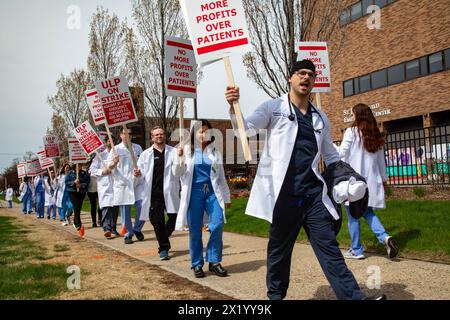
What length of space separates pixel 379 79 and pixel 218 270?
25033mm

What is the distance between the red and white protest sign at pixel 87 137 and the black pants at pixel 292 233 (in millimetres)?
8305

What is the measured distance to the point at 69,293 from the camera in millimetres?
4961

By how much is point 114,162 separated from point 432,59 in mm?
20417

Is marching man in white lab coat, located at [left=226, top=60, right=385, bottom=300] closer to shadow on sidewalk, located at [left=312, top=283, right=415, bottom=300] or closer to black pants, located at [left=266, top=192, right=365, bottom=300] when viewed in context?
black pants, located at [left=266, top=192, right=365, bottom=300]

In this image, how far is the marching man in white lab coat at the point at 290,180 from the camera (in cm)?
377

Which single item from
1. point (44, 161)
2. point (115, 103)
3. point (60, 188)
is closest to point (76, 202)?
point (115, 103)

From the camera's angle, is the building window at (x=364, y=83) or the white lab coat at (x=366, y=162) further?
the building window at (x=364, y=83)

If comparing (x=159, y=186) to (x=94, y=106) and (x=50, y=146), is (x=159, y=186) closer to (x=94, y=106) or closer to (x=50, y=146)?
(x=94, y=106)

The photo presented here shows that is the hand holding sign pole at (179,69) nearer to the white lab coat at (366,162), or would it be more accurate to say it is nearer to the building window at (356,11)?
the white lab coat at (366,162)

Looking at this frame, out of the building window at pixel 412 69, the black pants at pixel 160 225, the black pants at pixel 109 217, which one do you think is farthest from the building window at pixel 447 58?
the black pants at pixel 160 225

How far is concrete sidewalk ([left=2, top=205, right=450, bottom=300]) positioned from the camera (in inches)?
177

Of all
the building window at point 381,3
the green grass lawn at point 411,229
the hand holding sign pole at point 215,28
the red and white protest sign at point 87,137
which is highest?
the building window at point 381,3
